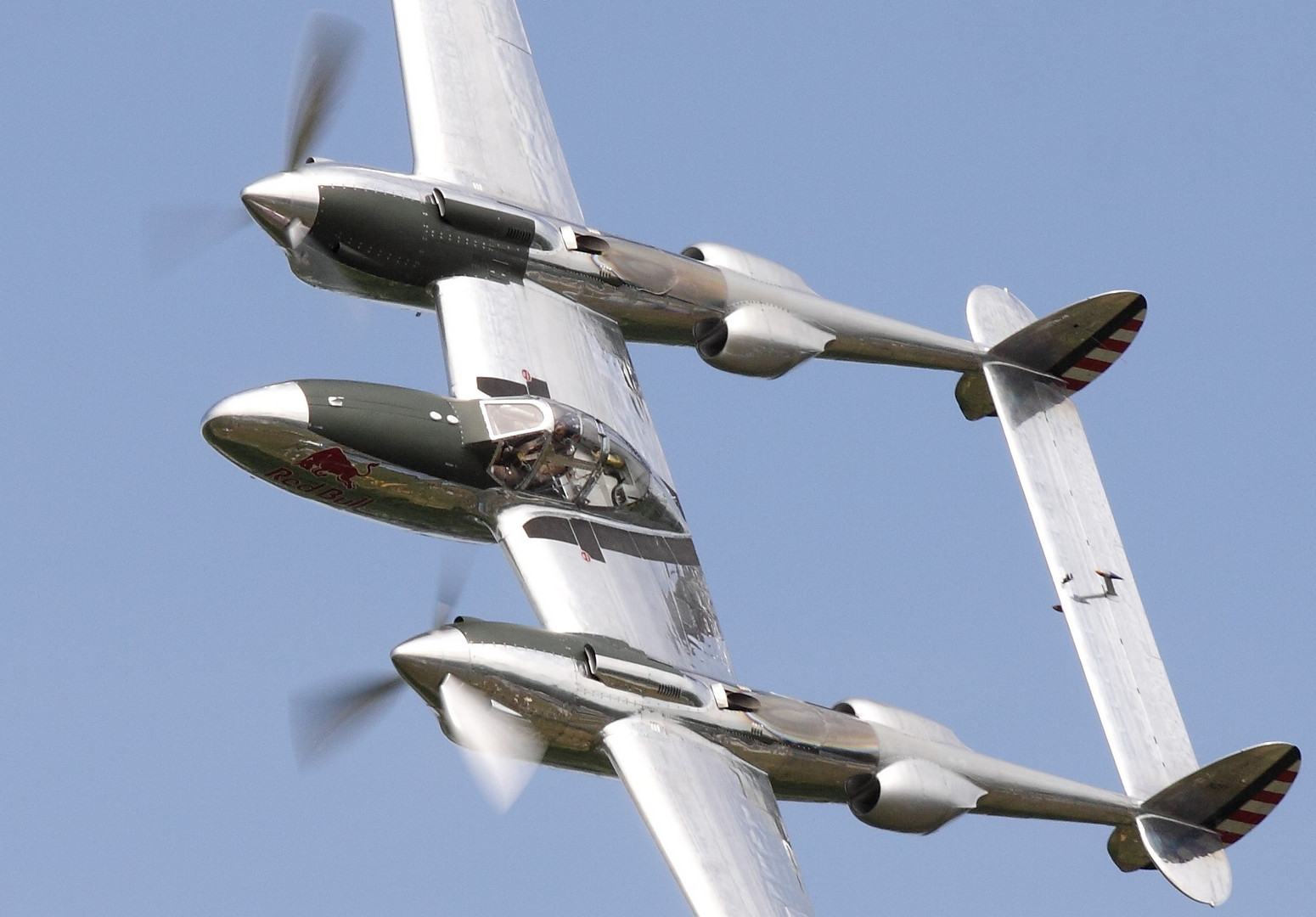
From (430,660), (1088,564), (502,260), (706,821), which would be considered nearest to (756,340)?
(502,260)

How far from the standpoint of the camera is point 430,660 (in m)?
30.1

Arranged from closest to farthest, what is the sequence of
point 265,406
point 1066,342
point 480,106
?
point 265,406, point 480,106, point 1066,342

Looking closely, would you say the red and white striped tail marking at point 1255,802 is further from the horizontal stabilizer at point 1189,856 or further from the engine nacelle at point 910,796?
the engine nacelle at point 910,796

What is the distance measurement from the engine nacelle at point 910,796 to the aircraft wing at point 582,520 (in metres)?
2.38

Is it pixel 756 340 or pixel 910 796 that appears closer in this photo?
pixel 910 796

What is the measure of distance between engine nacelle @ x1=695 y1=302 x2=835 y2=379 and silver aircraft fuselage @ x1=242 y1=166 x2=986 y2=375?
108mm

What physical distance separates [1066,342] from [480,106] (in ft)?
33.5

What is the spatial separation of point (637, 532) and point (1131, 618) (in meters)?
8.22

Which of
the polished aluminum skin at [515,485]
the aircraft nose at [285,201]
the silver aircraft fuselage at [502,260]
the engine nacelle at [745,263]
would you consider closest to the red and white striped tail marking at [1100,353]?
the silver aircraft fuselage at [502,260]

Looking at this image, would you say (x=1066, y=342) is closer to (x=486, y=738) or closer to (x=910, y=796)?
(x=910, y=796)

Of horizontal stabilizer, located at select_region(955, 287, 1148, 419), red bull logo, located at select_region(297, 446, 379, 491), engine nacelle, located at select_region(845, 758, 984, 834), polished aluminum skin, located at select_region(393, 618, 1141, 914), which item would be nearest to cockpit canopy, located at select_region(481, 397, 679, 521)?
red bull logo, located at select_region(297, 446, 379, 491)

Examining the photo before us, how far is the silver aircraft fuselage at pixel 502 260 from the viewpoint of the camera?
3609 cm

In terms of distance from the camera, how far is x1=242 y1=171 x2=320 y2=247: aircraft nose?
118 feet

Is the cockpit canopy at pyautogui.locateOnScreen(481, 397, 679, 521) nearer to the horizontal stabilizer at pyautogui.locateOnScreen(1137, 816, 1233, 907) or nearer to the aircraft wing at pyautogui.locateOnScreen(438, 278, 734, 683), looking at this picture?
the aircraft wing at pyautogui.locateOnScreen(438, 278, 734, 683)
